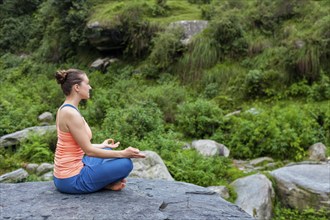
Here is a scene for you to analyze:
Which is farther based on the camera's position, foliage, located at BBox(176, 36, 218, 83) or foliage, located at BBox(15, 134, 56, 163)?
foliage, located at BBox(176, 36, 218, 83)

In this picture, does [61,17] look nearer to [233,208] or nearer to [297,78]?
[297,78]

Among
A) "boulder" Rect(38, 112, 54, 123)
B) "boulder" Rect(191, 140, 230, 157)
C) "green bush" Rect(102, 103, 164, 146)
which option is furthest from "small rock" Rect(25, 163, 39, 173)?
"boulder" Rect(38, 112, 54, 123)

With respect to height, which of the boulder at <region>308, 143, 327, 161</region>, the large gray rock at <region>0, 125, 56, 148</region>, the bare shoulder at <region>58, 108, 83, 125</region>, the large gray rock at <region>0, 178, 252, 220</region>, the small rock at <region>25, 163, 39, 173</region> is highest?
the bare shoulder at <region>58, 108, 83, 125</region>

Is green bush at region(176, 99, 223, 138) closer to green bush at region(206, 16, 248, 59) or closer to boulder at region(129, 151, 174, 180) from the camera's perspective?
boulder at region(129, 151, 174, 180)

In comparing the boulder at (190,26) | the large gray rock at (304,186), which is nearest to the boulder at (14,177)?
the large gray rock at (304,186)

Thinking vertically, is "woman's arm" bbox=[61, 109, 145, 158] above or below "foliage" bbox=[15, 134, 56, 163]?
above

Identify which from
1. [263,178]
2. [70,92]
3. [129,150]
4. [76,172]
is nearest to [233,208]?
[129,150]

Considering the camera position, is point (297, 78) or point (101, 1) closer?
point (297, 78)

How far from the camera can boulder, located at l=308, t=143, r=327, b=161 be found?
7.98m

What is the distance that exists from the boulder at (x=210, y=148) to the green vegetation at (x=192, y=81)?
278 mm

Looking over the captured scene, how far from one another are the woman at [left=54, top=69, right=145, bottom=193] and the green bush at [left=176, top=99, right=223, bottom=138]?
5362 millimetres

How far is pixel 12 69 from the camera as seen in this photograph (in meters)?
17.4

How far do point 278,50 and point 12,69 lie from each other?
38.0 ft

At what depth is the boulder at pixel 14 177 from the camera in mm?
6430
